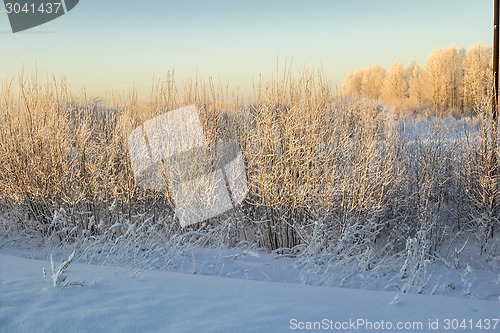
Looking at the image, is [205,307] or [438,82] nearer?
[205,307]

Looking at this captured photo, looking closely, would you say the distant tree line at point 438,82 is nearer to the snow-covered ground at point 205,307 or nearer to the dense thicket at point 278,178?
the dense thicket at point 278,178

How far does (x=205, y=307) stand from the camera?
281 cm

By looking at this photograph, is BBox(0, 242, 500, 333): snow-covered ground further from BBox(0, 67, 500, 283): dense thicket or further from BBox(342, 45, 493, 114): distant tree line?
BBox(342, 45, 493, 114): distant tree line

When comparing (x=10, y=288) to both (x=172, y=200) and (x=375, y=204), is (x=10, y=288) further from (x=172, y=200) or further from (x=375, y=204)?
(x=375, y=204)

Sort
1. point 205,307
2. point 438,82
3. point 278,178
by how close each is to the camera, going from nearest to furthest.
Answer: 1. point 205,307
2. point 278,178
3. point 438,82

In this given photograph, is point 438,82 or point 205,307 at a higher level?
point 205,307

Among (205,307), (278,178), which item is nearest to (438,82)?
(278,178)

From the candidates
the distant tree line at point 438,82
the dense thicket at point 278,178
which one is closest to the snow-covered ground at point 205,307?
the dense thicket at point 278,178

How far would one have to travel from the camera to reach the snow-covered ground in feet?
8.44

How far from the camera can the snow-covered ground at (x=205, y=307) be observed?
101 inches

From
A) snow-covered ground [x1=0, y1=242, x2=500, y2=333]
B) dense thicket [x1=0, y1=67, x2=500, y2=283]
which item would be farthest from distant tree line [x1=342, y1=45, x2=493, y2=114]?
snow-covered ground [x1=0, y1=242, x2=500, y2=333]

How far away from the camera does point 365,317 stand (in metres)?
2.72

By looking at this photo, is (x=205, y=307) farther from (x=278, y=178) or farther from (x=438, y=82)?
(x=438, y=82)

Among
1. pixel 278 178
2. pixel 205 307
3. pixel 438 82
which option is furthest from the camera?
pixel 438 82
